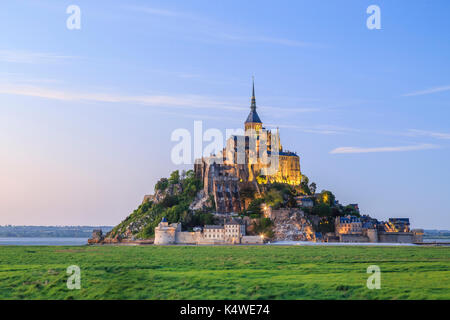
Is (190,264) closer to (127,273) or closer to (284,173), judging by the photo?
(127,273)

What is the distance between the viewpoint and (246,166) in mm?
115438

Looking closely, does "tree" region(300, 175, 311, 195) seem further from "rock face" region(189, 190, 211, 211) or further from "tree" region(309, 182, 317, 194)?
"rock face" region(189, 190, 211, 211)

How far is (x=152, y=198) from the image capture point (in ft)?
383

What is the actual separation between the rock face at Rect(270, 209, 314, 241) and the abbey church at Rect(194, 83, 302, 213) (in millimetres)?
11190

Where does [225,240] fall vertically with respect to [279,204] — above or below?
below

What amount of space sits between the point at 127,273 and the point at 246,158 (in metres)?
82.9

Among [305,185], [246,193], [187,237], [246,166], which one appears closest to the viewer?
[187,237]

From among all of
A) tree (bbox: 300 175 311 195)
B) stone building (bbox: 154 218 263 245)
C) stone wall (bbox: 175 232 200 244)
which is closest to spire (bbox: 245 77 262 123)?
tree (bbox: 300 175 311 195)

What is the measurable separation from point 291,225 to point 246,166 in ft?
80.8

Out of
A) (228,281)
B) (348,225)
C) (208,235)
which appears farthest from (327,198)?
(228,281)

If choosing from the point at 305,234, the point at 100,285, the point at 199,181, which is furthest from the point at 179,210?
the point at 100,285

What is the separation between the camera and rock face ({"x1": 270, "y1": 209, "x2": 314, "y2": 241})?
92.8 metres

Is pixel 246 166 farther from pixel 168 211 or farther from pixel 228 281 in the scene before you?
pixel 228 281

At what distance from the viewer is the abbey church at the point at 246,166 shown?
106500 mm
